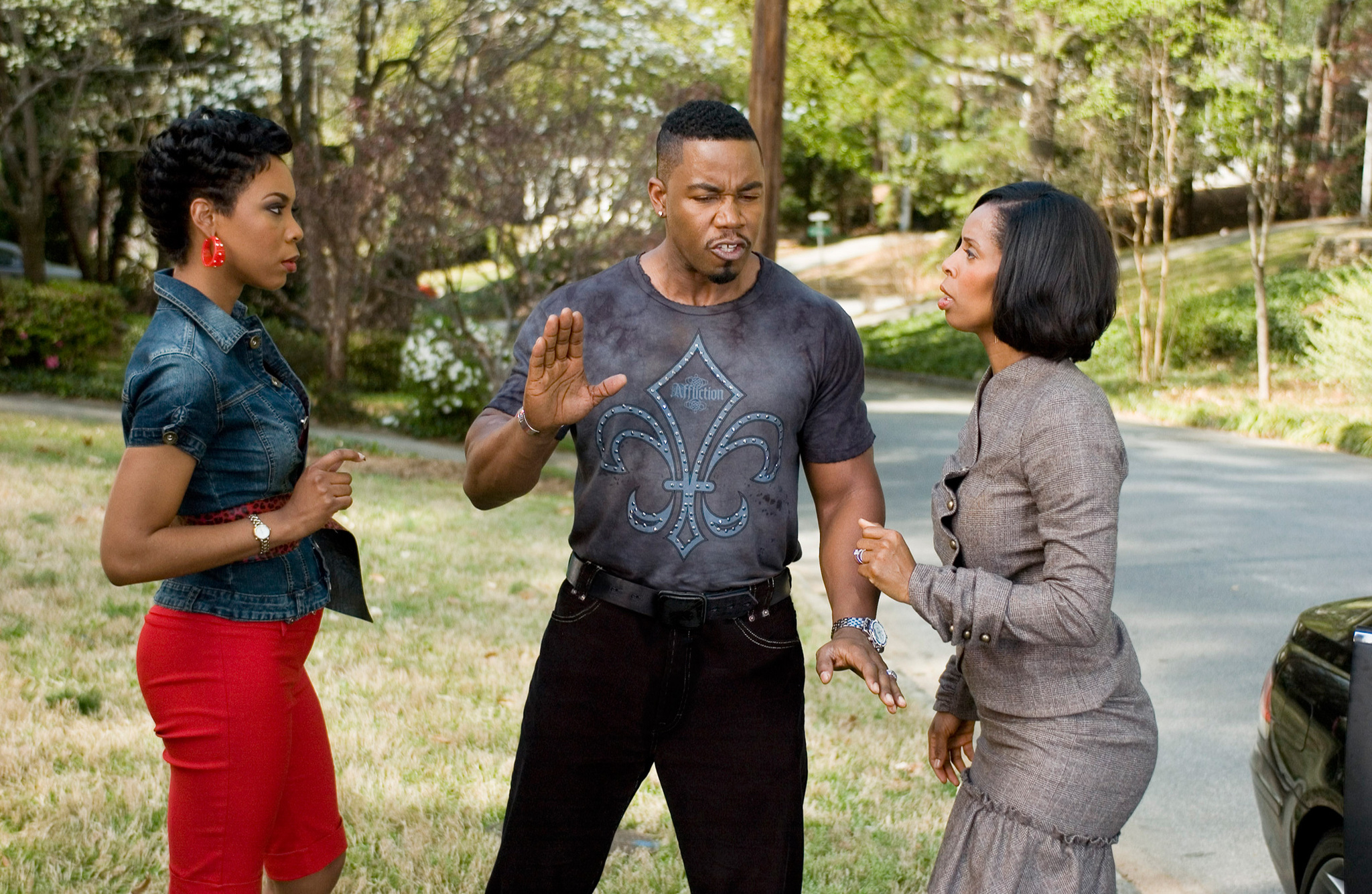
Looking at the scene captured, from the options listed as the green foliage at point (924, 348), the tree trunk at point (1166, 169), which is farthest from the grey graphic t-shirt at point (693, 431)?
the green foliage at point (924, 348)

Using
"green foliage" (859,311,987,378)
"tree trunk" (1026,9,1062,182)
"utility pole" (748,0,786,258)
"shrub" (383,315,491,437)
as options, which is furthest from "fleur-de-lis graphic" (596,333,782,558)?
"green foliage" (859,311,987,378)

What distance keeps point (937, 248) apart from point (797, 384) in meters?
34.9

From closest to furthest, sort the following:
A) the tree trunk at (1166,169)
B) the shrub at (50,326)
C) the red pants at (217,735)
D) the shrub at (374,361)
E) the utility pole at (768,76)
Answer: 1. the red pants at (217,735)
2. the utility pole at (768,76)
3. the shrub at (50,326)
4. the shrub at (374,361)
5. the tree trunk at (1166,169)

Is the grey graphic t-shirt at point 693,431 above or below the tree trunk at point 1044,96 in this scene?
below

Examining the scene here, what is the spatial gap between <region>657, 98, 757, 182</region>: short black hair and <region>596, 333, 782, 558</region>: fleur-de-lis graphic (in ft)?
1.39

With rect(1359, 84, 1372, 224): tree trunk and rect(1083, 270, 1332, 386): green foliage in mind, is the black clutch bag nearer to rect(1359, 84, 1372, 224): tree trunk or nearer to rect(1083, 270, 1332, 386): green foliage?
rect(1083, 270, 1332, 386): green foliage

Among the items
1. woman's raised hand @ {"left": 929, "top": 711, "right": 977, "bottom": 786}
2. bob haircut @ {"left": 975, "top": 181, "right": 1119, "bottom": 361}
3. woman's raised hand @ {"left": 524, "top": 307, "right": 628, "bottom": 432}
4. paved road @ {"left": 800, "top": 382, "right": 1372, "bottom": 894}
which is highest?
bob haircut @ {"left": 975, "top": 181, "right": 1119, "bottom": 361}

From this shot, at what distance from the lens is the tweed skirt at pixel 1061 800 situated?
8.04ft

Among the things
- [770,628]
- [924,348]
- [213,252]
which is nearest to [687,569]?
[770,628]

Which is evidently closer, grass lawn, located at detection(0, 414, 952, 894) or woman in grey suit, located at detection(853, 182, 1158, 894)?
woman in grey suit, located at detection(853, 182, 1158, 894)

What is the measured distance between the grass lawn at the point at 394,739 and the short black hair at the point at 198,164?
7.52ft

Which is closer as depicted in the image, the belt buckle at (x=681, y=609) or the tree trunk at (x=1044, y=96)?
the belt buckle at (x=681, y=609)

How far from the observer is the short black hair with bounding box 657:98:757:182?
2.91m

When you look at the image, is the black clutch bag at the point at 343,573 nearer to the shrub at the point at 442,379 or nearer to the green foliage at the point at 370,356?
the shrub at the point at 442,379
